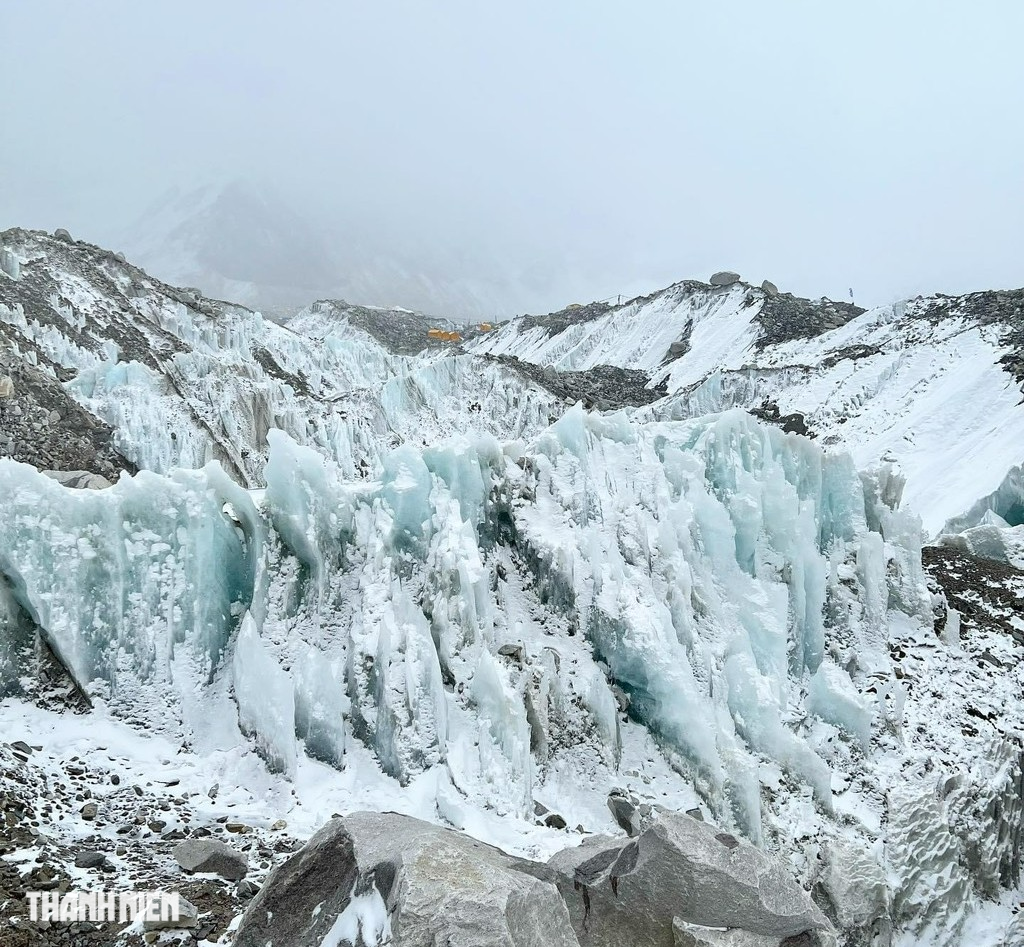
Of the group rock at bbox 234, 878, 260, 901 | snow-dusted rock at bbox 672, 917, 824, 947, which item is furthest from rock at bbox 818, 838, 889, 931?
rock at bbox 234, 878, 260, 901

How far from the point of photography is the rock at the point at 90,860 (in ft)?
22.2

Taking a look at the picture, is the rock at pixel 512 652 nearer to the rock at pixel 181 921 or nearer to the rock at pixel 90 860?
the rock at pixel 181 921

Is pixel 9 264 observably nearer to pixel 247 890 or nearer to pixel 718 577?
pixel 718 577

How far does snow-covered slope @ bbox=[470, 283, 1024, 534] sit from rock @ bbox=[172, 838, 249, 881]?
1094 inches

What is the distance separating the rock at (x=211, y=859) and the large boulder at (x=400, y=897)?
166cm

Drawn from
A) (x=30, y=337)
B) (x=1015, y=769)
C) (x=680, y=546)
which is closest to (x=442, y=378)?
(x=30, y=337)

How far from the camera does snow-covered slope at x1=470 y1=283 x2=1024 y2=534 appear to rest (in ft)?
109

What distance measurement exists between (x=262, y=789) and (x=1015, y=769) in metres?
13.1

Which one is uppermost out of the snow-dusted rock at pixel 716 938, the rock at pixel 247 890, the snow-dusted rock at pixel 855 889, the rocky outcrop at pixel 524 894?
the rocky outcrop at pixel 524 894

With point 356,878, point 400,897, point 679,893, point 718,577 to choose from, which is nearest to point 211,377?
point 718,577

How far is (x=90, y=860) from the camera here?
22.4ft

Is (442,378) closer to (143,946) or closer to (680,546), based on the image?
(680,546)

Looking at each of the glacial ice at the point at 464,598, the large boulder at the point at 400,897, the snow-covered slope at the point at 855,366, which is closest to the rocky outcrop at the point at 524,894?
the large boulder at the point at 400,897

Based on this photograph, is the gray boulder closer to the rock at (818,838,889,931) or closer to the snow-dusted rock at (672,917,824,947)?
the rock at (818,838,889,931)
